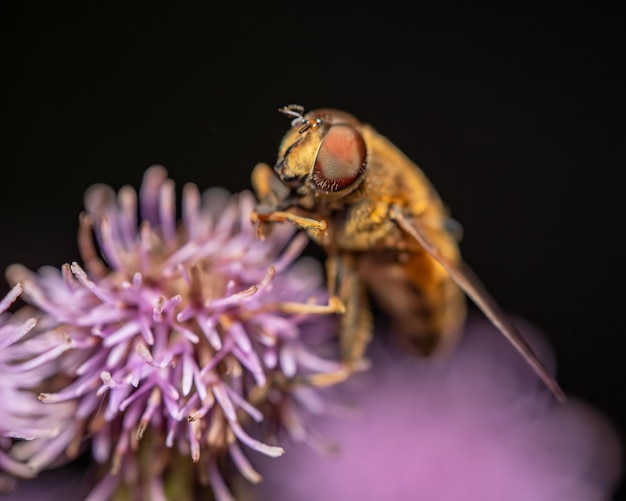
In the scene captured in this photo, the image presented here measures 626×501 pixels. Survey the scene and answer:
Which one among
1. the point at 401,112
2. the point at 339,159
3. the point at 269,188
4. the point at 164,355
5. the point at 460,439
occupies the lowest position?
the point at 460,439

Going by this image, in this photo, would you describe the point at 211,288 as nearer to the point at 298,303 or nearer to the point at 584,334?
the point at 298,303

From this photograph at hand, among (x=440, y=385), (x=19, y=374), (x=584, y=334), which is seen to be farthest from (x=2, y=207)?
(x=584, y=334)

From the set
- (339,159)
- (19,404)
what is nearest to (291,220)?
(339,159)

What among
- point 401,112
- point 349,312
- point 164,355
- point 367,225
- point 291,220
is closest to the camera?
point 164,355

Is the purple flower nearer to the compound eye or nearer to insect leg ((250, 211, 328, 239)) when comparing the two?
insect leg ((250, 211, 328, 239))

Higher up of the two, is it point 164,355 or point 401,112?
point 164,355

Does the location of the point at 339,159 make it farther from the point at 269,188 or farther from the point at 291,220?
the point at 269,188

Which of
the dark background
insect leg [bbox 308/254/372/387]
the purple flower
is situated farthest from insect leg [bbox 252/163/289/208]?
the dark background
